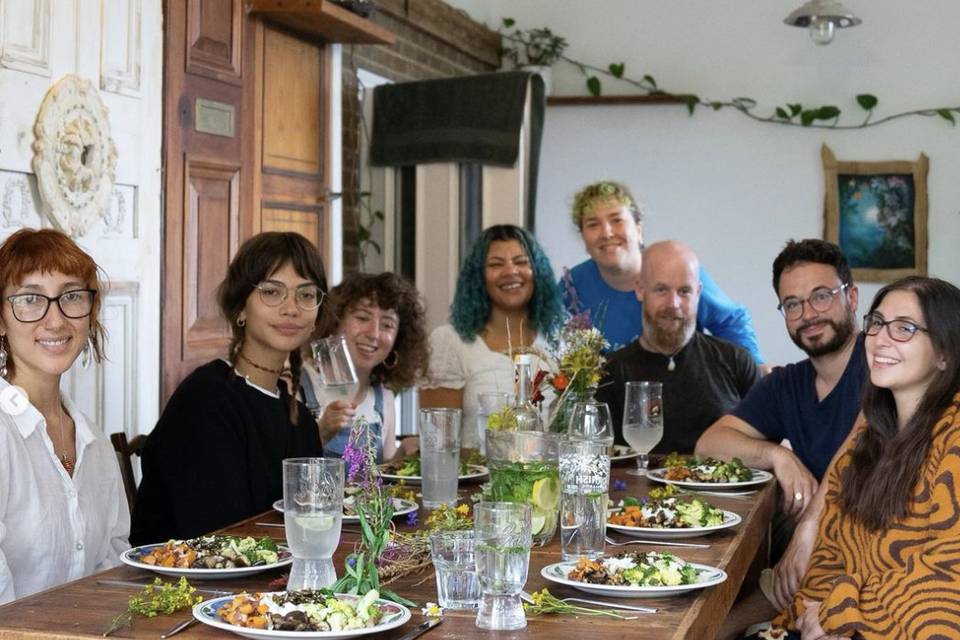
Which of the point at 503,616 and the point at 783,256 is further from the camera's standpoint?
the point at 783,256

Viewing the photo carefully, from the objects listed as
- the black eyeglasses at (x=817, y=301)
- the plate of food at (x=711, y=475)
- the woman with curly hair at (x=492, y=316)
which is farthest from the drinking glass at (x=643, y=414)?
the woman with curly hair at (x=492, y=316)

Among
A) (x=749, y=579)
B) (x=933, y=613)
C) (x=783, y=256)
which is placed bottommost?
(x=749, y=579)

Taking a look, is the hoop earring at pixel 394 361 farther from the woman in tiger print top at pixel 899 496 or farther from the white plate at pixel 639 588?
the white plate at pixel 639 588

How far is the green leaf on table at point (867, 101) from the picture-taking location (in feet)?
23.8

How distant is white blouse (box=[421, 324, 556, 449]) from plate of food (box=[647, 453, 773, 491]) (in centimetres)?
95

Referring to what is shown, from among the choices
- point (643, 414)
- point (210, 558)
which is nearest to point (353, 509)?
point (210, 558)

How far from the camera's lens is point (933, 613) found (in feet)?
6.97

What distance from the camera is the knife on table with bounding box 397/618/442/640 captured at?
1.62 metres

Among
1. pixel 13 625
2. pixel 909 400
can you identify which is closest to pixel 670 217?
pixel 909 400

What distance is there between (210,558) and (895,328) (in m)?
1.28

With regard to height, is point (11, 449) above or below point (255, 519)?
above

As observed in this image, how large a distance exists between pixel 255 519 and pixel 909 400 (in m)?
1.23

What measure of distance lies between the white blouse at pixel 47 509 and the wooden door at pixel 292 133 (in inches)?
91.5

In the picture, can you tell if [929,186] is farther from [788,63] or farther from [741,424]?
[741,424]
